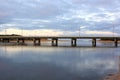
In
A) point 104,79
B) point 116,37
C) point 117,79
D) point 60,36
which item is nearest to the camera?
point 117,79

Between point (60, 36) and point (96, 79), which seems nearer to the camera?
point (96, 79)

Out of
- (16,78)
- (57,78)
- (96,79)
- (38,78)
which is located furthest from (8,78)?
(96,79)

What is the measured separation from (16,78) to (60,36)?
115848 millimetres

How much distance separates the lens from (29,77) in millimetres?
23953

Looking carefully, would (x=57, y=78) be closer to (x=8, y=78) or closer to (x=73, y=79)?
(x=73, y=79)

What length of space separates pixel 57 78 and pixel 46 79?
1187 millimetres

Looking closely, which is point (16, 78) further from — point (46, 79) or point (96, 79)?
point (96, 79)

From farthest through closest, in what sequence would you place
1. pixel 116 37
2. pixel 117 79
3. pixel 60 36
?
1. pixel 60 36
2. pixel 116 37
3. pixel 117 79

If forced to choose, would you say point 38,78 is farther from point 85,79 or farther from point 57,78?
point 85,79

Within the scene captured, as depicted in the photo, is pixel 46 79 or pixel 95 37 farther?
pixel 95 37

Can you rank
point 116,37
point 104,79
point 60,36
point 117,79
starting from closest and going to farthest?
point 117,79, point 104,79, point 116,37, point 60,36

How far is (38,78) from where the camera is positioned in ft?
76.9

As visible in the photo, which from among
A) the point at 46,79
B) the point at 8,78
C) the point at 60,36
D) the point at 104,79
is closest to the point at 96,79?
the point at 104,79

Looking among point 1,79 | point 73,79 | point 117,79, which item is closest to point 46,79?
point 73,79
